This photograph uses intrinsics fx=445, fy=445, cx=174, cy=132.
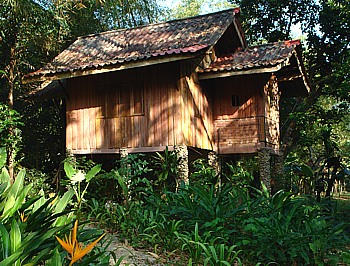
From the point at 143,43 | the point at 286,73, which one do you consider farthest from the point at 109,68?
the point at 286,73

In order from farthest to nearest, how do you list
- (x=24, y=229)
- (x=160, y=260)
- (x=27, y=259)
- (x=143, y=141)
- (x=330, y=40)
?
1. (x=330, y=40)
2. (x=143, y=141)
3. (x=160, y=260)
4. (x=24, y=229)
5. (x=27, y=259)

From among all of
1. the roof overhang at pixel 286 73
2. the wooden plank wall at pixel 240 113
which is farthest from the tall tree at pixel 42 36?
the wooden plank wall at pixel 240 113

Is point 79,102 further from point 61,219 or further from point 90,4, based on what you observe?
point 61,219

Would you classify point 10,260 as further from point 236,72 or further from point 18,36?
point 18,36

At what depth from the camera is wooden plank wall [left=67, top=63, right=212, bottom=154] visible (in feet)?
35.6

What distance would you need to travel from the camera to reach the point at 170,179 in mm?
11727

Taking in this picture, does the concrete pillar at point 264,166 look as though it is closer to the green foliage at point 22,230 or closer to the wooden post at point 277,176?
the wooden post at point 277,176

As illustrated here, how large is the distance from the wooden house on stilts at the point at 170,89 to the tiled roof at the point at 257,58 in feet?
0.08

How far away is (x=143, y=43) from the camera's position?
1202 cm

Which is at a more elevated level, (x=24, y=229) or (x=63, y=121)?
(x=63, y=121)

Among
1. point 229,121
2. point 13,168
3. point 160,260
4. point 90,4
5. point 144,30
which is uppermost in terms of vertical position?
point 90,4

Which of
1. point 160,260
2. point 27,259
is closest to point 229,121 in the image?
point 160,260

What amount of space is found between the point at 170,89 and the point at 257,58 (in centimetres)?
261

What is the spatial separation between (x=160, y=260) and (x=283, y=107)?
1456cm
